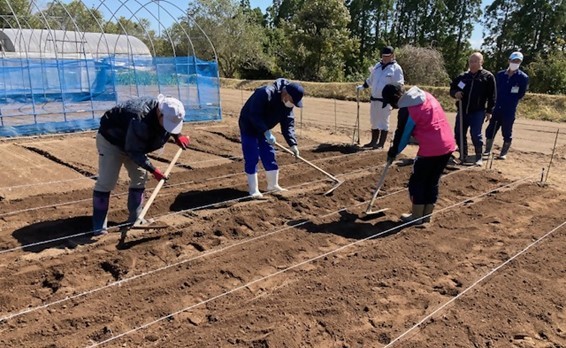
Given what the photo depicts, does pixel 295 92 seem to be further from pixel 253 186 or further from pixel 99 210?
pixel 99 210

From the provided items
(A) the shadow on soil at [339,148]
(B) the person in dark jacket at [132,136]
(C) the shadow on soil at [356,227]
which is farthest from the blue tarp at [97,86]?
(C) the shadow on soil at [356,227]

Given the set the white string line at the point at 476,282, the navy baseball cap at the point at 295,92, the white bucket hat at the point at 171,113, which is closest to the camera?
the white string line at the point at 476,282

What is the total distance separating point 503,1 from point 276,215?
1278 inches

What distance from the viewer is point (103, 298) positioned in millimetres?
3408

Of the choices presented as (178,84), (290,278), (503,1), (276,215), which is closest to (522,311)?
(290,278)

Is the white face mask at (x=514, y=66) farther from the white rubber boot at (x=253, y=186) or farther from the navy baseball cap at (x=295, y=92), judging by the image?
the white rubber boot at (x=253, y=186)

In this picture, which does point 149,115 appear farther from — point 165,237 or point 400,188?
point 400,188

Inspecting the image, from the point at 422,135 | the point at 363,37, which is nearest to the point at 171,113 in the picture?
the point at 422,135

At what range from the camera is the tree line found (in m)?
24.2

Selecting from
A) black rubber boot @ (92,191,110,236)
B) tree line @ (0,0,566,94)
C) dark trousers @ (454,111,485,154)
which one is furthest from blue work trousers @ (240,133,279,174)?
tree line @ (0,0,566,94)

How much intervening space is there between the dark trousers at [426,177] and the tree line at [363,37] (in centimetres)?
1849

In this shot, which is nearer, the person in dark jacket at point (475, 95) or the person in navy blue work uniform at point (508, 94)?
the person in dark jacket at point (475, 95)

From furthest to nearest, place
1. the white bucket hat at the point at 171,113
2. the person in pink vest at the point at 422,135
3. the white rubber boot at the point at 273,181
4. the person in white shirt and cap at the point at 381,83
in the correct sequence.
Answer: the person in white shirt and cap at the point at 381,83
the white rubber boot at the point at 273,181
the person in pink vest at the point at 422,135
the white bucket hat at the point at 171,113

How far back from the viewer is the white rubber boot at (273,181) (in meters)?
6.00
